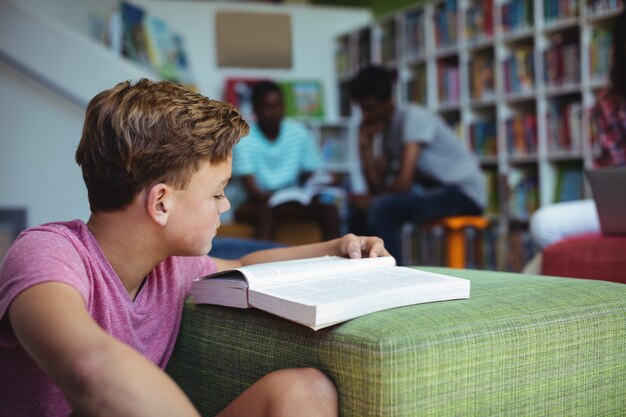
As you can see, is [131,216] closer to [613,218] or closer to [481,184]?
[613,218]

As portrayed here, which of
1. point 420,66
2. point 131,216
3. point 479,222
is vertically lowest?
point 479,222

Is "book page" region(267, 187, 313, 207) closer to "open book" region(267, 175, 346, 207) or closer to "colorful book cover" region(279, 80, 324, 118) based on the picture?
"open book" region(267, 175, 346, 207)

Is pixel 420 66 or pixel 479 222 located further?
pixel 420 66

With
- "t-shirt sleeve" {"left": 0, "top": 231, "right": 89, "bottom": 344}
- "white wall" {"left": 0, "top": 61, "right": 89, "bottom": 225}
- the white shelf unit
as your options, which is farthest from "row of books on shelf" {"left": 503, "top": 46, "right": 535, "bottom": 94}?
"t-shirt sleeve" {"left": 0, "top": 231, "right": 89, "bottom": 344}

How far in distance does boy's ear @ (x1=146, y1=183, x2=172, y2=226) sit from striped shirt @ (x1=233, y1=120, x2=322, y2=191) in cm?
322

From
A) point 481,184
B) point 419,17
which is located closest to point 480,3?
point 419,17

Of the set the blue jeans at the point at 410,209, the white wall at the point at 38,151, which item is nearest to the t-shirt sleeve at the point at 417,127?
the blue jeans at the point at 410,209

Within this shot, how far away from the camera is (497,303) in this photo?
44.8 inches

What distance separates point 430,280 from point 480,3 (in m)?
4.06

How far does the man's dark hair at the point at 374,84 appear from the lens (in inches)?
163

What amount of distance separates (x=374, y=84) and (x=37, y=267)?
331 cm

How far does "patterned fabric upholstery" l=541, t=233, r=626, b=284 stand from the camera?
82.8 inches

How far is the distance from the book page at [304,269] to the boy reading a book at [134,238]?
0.33 feet

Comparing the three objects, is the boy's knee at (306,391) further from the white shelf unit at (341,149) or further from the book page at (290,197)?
the white shelf unit at (341,149)
